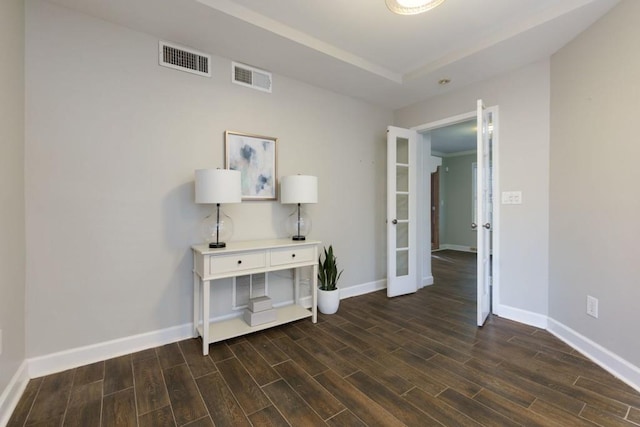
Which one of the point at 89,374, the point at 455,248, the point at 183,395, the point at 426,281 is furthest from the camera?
the point at 455,248

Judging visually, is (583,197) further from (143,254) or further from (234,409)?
(143,254)

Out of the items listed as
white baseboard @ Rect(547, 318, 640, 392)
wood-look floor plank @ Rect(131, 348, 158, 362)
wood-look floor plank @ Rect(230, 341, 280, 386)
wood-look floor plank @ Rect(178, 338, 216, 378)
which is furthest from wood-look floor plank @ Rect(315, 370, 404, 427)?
white baseboard @ Rect(547, 318, 640, 392)

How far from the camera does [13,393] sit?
156 centimetres

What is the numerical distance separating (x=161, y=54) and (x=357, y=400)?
282 centimetres

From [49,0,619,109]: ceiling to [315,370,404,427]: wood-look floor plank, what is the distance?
253 cm

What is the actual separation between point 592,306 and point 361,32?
2.76 m

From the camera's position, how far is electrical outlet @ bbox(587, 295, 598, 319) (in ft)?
6.75

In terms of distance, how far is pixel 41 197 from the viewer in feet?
6.06

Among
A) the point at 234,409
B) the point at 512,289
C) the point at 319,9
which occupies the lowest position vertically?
the point at 234,409

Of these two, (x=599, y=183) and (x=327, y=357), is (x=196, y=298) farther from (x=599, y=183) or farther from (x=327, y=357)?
(x=599, y=183)

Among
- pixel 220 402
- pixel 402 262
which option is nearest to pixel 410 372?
pixel 220 402

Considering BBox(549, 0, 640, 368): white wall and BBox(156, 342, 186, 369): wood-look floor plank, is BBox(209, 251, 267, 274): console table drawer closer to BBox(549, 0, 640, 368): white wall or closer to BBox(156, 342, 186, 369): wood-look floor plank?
BBox(156, 342, 186, 369): wood-look floor plank

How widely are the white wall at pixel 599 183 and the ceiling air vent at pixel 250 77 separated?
258 centimetres

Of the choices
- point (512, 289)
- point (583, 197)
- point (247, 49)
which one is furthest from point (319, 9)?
point (512, 289)
